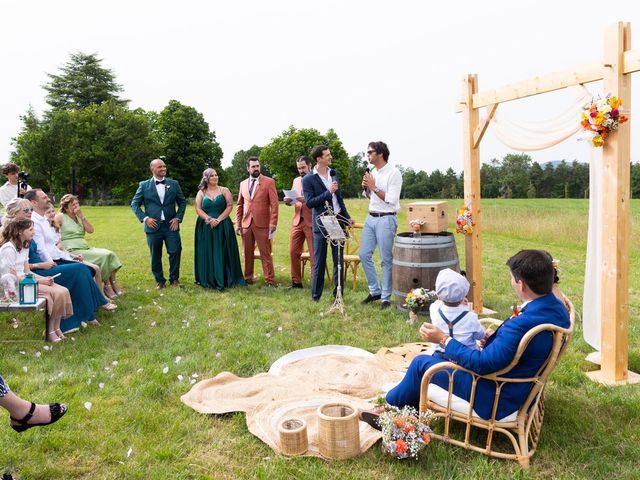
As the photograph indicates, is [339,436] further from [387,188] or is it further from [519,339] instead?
[387,188]

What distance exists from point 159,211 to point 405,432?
20.3 ft

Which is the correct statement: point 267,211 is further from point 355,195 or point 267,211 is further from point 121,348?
point 355,195

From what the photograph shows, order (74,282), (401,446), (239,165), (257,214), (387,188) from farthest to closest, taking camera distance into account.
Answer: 1. (239,165)
2. (257,214)
3. (387,188)
4. (74,282)
5. (401,446)

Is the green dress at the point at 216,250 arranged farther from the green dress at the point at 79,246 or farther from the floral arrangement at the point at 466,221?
the floral arrangement at the point at 466,221

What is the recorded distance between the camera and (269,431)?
12.0ft

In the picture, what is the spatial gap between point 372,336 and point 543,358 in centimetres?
294

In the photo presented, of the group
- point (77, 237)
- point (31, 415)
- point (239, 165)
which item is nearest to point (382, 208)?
point (77, 237)

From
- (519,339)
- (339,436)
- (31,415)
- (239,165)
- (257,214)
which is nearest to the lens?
(519,339)

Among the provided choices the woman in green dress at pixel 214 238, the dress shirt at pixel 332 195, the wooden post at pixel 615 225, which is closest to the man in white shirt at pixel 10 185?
the woman in green dress at pixel 214 238

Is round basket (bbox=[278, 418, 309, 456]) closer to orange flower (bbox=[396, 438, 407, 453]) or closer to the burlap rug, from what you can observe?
the burlap rug

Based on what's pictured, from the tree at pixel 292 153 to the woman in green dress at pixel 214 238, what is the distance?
158 feet

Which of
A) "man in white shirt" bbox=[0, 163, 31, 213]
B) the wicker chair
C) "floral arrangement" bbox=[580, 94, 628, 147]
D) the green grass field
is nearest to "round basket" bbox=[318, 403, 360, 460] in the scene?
the green grass field

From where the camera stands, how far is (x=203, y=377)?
15.4 ft

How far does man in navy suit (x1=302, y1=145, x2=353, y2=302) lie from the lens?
6.98 metres
